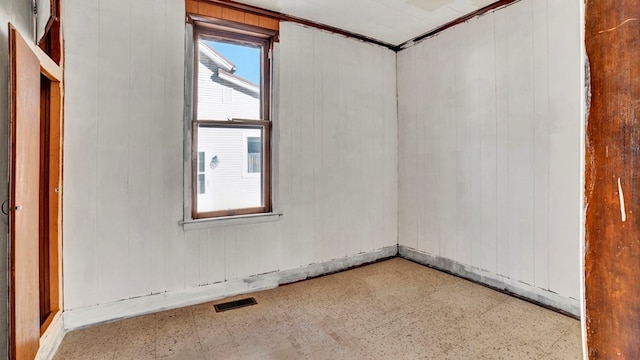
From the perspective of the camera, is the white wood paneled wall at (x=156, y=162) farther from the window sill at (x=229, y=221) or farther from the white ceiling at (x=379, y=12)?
the white ceiling at (x=379, y=12)

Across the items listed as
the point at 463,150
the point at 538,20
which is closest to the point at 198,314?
the point at 463,150

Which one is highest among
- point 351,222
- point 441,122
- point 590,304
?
point 441,122

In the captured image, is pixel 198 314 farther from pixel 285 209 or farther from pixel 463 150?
pixel 463 150

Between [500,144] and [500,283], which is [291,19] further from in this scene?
[500,283]

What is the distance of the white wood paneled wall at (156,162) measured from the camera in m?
2.43

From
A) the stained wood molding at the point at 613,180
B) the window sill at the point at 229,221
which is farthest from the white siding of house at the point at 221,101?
the stained wood molding at the point at 613,180

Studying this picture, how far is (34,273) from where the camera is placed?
171 cm

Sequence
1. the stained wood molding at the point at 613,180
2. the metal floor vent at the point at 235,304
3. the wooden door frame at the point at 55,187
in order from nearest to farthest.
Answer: the stained wood molding at the point at 613,180, the wooden door frame at the point at 55,187, the metal floor vent at the point at 235,304

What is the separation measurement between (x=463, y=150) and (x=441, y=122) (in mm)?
450

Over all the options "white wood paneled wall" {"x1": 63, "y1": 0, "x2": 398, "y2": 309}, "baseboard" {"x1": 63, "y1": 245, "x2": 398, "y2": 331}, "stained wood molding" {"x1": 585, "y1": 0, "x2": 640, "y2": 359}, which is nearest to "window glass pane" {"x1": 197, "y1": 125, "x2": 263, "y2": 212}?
"white wood paneled wall" {"x1": 63, "y1": 0, "x2": 398, "y2": 309}

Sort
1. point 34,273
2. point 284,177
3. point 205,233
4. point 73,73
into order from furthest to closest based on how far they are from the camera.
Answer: point 284,177 < point 205,233 < point 73,73 < point 34,273

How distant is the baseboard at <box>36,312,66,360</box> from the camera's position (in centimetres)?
196

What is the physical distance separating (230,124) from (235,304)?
5.63ft

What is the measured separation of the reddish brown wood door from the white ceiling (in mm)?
1965
